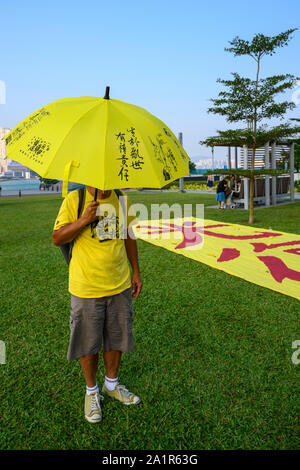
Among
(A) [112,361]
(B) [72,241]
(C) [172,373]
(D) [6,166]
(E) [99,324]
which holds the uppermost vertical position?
(D) [6,166]

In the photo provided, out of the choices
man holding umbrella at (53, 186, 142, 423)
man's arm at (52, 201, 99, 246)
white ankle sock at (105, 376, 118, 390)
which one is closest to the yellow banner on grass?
white ankle sock at (105, 376, 118, 390)

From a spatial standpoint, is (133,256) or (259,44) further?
(259,44)

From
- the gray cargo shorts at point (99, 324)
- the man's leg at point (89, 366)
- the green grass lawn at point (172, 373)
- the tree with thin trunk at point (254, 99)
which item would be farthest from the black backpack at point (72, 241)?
the tree with thin trunk at point (254, 99)

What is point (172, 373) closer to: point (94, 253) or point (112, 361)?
point (112, 361)

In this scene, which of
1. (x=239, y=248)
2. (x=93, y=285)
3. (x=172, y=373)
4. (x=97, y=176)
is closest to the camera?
(x=97, y=176)

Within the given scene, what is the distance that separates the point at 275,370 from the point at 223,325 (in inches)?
32.4

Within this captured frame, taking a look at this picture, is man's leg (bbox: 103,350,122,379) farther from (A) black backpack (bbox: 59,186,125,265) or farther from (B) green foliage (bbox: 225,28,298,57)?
(B) green foliage (bbox: 225,28,298,57)

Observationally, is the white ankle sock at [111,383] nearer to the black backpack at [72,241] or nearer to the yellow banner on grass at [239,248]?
the black backpack at [72,241]

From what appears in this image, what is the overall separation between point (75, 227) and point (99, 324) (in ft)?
2.12

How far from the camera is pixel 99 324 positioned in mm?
2131

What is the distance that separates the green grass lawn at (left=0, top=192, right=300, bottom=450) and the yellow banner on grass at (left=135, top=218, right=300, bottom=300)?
0.45 metres

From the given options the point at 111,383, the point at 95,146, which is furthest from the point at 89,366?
the point at 95,146

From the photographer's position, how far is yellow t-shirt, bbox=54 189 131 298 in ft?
6.68
